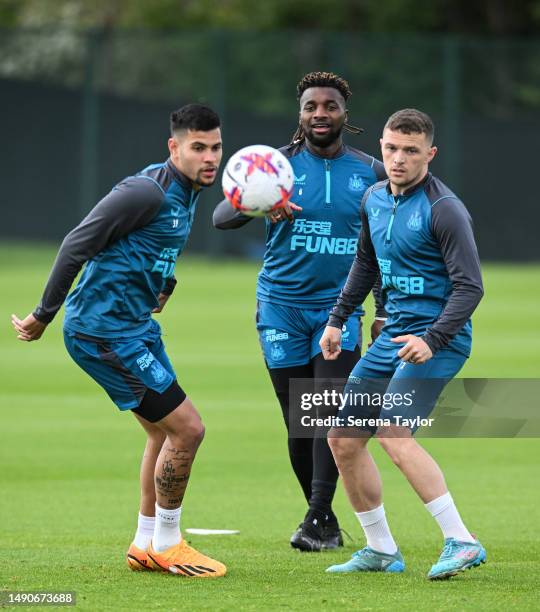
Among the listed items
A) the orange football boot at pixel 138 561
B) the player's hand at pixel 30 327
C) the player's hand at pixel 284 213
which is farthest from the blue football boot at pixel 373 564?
the player's hand at pixel 30 327

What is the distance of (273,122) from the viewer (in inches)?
1268

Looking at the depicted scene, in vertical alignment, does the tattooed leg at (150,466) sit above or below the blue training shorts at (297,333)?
below

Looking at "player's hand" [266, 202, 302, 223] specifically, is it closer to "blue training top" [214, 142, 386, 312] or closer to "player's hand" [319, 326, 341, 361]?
"blue training top" [214, 142, 386, 312]

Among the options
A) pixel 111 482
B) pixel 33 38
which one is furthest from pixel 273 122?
pixel 111 482

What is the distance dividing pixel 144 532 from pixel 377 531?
127 cm

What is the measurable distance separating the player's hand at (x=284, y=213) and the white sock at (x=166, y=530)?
1.66 meters

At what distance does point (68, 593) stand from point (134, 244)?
1.80m

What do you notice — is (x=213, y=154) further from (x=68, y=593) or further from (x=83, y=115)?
(x=83, y=115)

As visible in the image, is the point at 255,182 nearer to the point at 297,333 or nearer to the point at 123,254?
the point at 123,254

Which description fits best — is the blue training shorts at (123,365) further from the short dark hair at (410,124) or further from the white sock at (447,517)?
the short dark hair at (410,124)

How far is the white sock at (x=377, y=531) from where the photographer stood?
6922 millimetres

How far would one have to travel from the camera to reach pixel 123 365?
6.84 metres

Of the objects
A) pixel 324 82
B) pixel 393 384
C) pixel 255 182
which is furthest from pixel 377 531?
pixel 324 82

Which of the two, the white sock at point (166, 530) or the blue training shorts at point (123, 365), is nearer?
the blue training shorts at point (123, 365)
